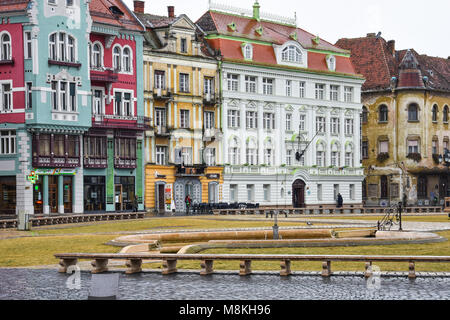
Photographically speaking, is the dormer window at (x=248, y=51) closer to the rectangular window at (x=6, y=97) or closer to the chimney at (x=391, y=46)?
the rectangular window at (x=6, y=97)

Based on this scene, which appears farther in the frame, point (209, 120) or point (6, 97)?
point (209, 120)

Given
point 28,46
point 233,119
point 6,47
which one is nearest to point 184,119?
point 233,119

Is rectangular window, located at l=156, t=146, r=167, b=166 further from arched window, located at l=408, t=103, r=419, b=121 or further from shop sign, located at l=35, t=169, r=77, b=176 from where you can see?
arched window, located at l=408, t=103, r=419, b=121

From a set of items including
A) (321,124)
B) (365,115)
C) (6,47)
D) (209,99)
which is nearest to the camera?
(6,47)

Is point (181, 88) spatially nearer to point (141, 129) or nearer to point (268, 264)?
point (141, 129)

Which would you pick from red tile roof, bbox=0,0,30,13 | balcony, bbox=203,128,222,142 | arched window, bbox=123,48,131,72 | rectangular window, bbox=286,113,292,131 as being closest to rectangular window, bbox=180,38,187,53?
arched window, bbox=123,48,131,72

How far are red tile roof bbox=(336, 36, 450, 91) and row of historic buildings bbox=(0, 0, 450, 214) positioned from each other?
0.59ft

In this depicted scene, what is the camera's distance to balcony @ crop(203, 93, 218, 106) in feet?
287

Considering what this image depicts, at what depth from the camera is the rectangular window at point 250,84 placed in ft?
300

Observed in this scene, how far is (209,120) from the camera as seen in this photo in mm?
88625

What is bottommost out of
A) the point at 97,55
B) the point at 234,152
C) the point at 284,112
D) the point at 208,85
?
the point at 234,152

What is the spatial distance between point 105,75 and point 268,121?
21.6 meters

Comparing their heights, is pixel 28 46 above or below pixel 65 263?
above

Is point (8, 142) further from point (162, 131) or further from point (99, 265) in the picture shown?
point (99, 265)
